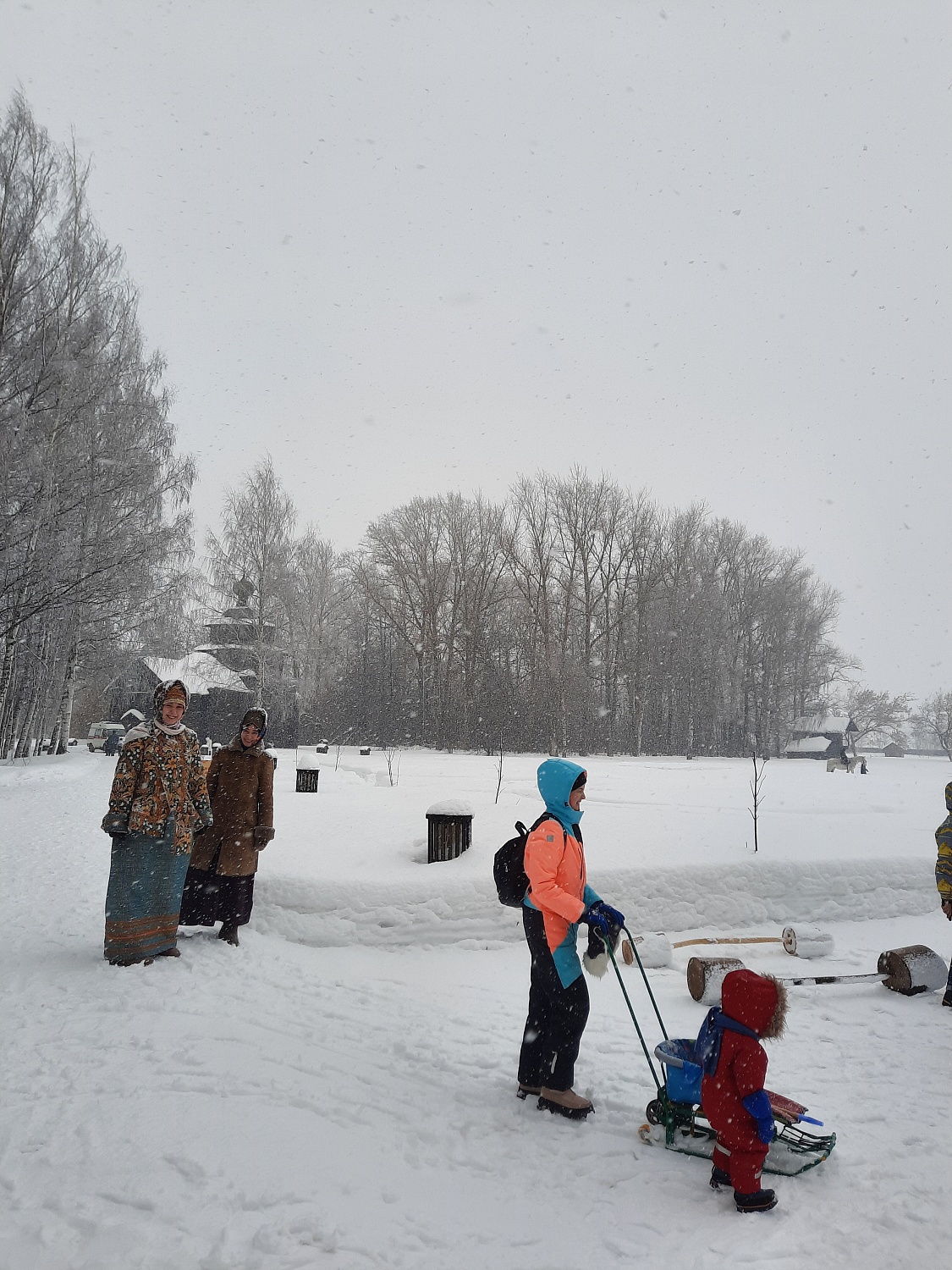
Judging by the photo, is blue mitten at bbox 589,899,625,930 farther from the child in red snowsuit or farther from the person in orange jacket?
the child in red snowsuit

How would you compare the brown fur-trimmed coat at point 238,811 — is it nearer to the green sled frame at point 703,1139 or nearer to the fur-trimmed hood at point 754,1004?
the green sled frame at point 703,1139

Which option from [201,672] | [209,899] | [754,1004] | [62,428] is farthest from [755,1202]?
[201,672]

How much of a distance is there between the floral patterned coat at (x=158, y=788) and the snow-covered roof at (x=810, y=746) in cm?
4039

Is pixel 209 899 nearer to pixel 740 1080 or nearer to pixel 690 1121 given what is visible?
pixel 690 1121

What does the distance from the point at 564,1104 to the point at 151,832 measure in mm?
2987

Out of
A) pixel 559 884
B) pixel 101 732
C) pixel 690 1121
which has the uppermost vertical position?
pixel 559 884

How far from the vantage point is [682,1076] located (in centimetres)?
301

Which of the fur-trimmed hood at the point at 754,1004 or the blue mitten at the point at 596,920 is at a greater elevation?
the blue mitten at the point at 596,920

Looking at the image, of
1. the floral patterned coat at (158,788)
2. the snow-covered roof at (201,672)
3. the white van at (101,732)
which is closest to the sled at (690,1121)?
the floral patterned coat at (158,788)

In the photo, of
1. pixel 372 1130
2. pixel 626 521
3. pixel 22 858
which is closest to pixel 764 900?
pixel 372 1130

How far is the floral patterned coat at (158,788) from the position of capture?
4668 mm

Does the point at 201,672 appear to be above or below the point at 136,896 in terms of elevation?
above

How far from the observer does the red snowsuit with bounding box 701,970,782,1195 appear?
2.55 metres

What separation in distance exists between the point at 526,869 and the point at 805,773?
65.2 ft
